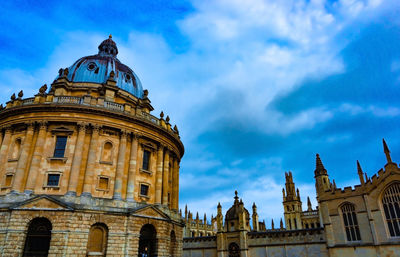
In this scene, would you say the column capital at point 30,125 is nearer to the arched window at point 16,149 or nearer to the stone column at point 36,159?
the stone column at point 36,159

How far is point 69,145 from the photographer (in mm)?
27047

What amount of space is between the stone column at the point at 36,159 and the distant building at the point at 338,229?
22.1 m

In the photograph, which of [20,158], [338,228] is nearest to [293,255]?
[338,228]

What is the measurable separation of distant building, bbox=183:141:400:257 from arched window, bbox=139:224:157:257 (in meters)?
10.4

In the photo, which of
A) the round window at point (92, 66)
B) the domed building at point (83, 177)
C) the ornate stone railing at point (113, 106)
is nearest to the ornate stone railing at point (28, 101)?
the domed building at point (83, 177)

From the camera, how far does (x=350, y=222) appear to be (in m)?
29.7

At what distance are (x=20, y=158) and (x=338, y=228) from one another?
3346cm

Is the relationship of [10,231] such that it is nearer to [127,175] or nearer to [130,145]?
[127,175]

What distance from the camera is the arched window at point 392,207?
27658mm

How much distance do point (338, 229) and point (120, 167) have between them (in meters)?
24.4

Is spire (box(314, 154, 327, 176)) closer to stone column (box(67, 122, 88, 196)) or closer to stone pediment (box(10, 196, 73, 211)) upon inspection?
stone column (box(67, 122, 88, 196))

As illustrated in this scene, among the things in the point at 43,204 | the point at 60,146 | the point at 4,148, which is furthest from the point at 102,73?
the point at 43,204

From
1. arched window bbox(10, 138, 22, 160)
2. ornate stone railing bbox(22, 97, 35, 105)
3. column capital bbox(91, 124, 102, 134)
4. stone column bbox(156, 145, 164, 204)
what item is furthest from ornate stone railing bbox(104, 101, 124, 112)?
arched window bbox(10, 138, 22, 160)

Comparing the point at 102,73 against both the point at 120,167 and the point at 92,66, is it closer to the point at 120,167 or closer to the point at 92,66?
the point at 92,66
